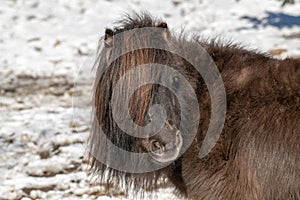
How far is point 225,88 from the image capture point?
10.5 feet

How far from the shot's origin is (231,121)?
3.08m

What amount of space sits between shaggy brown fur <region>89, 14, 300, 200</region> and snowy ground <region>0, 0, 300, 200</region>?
0.81 meters

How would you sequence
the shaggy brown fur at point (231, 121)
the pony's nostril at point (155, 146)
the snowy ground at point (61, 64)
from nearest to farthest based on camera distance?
the shaggy brown fur at point (231, 121)
the pony's nostril at point (155, 146)
the snowy ground at point (61, 64)

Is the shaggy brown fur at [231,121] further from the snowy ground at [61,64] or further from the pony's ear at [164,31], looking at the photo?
the snowy ground at [61,64]

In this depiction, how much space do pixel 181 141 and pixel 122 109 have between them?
1.15ft

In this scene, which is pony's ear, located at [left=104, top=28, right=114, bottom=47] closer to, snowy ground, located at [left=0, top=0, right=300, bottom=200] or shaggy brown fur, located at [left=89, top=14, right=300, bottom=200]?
shaggy brown fur, located at [left=89, top=14, right=300, bottom=200]

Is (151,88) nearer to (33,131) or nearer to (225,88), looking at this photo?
(225,88)

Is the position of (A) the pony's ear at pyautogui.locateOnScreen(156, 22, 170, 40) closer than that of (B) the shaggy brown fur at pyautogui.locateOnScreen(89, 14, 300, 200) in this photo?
No

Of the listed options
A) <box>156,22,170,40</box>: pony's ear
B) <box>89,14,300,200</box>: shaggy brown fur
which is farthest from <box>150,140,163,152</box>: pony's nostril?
<box>156,22,170,40</box>: pony's ear

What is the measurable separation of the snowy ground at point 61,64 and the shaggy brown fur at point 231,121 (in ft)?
2.66

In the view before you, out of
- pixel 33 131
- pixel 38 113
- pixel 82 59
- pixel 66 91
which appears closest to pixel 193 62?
pixel 33 131

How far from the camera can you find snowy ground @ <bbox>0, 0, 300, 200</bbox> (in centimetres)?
511

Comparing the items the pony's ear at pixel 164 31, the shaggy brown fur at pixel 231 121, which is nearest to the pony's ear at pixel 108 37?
the shaggy brown fur at pixel 231 121

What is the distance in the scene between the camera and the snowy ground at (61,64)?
5105mm
